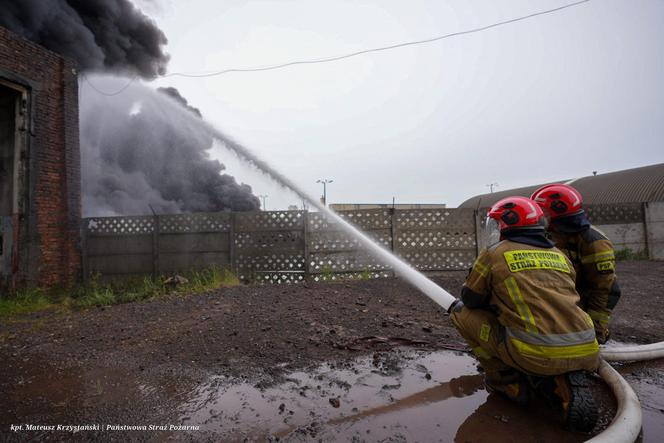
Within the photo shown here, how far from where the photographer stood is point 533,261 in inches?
82.1

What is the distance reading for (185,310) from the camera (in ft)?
16.3

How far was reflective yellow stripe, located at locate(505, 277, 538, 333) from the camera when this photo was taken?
6.54 ft

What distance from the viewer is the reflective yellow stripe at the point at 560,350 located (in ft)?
6.41

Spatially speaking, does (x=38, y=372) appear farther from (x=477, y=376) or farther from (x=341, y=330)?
(x=477, y=376)

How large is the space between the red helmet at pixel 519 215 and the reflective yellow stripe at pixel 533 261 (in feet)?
0.61

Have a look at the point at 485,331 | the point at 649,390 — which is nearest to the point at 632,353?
the point at 649,390

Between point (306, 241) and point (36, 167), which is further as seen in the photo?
point (306, 241)

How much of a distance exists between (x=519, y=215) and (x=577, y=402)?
110 centimetres

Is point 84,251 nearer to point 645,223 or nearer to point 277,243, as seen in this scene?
point 277,243

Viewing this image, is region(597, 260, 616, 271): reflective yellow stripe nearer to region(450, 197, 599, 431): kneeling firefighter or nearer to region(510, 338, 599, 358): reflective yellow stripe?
region(450, 197, 599, 431): kneeling firefighter

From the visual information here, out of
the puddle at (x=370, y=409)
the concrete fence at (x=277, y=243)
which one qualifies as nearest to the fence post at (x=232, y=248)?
the concrete fence at (x=277, y=243)

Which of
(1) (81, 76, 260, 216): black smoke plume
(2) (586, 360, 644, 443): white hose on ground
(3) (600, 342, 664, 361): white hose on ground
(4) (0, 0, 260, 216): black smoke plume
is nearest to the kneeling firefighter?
(2) (586, 360, 644, 443): white hose on ground

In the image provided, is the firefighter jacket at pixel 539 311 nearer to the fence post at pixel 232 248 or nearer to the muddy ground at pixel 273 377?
the muddy ground at pixel 273 377

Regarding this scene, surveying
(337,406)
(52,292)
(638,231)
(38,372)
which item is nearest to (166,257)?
(52,292)
